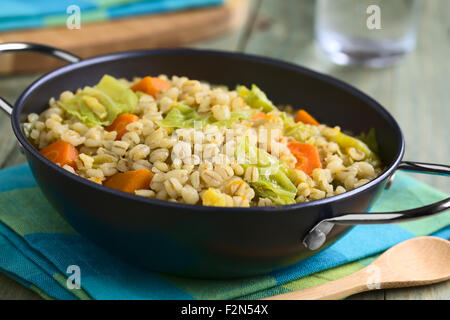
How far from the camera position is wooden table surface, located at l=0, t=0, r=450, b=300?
2.36m

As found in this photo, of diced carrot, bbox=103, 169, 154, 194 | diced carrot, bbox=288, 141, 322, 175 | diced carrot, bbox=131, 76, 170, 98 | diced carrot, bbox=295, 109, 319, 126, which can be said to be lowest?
diced carrot, bbox=103, 169, 154, 194

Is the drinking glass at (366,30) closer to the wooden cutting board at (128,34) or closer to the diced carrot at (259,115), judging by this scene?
the wooden cutting board at (128,34)

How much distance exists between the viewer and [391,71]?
2961mm

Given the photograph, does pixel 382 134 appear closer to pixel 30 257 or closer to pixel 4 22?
pixel 30 257

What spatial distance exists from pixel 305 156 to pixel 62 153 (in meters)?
0.58

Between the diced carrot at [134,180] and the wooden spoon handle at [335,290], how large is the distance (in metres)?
0.36

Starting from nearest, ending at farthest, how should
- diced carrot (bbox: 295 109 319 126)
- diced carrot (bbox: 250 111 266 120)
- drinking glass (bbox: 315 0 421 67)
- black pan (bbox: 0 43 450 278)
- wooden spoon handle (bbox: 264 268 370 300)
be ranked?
black pan (bbox: 0 43 450 278), wooden spoon handle (bbox: 264 268 370 300), diced carrot (bbox: 250 111 266 120), diced carrot (bbox: 295 109 319 126), drinking glass (bbox: 315 0 421 67)

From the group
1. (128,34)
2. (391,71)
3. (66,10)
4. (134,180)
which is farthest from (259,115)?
(391,71)

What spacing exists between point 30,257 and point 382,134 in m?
0.93

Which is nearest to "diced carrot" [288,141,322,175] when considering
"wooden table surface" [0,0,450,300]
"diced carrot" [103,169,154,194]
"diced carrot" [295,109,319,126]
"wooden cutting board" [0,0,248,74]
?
"diced carrot" [295,109,319,126]

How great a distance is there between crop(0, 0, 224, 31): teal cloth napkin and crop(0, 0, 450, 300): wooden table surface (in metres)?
0.21

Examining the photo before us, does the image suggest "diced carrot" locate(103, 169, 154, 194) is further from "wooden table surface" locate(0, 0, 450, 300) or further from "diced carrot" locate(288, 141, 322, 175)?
"wooden table surface" locate(0, 0, 450, 300)

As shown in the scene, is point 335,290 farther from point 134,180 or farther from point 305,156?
point 134,180
